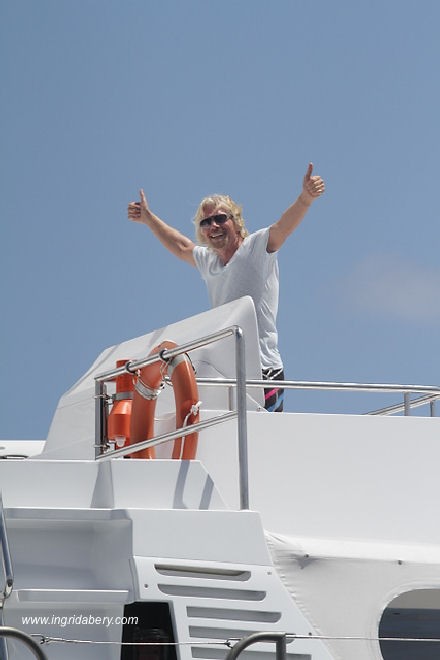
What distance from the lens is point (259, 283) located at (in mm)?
6488

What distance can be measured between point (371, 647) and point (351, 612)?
0.52ft

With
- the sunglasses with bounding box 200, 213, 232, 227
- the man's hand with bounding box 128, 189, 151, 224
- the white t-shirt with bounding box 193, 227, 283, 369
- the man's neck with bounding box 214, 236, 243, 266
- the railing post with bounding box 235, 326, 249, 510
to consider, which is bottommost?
the railing post with bounding box 235, 326, 249, 510

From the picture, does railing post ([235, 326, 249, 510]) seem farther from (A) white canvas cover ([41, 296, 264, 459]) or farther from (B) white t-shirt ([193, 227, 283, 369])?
(B) white t-shirt ([193, 227, 283, 369])

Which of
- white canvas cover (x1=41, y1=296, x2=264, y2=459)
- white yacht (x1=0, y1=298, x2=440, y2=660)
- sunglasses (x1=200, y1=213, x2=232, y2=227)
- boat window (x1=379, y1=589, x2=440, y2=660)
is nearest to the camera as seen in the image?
white yacht (x1=0, y1=298, x2=440, y2=660)

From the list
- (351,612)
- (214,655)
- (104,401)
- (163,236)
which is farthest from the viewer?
(163,236)

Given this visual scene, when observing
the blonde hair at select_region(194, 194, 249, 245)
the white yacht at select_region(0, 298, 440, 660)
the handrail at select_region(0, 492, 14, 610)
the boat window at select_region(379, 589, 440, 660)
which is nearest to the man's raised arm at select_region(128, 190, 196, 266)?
the blonde hair at select_region(194, 194, 249, 245)

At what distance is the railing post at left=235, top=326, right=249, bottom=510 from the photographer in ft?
16.3

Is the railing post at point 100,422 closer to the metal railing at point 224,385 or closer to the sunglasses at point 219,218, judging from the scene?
the metal railing at point 224,385

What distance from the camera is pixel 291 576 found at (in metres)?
4.96

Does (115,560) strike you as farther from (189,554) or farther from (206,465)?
(206,465)

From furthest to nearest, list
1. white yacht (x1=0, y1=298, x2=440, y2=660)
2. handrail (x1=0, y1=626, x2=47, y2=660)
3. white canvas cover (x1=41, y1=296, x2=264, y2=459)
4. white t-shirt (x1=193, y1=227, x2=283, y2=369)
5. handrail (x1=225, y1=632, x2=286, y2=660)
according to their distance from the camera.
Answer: white t-shirt (x1=193, y1=227, x2=283, y2=369), white canvas cover (x1=41, y1=296, x2=264, y2=459), white yacht (x1=0, y1=298, x2=440, y2=660), handrail (x1=225, y1=632, x2=286, y2=660), handrail (x1=0, y1=626, x2=47, y2=660)

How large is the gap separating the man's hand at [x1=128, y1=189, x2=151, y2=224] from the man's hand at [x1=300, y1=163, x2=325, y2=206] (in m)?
1.60

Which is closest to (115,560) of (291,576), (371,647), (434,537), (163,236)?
(291,576)

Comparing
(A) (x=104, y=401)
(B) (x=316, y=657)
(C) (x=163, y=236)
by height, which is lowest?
A: (B) (x=316, y=657)
